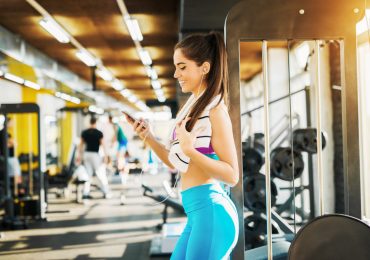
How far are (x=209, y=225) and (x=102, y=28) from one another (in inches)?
285

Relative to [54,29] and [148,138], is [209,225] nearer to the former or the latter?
[148,138]

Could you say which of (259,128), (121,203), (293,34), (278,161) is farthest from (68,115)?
(293,34)

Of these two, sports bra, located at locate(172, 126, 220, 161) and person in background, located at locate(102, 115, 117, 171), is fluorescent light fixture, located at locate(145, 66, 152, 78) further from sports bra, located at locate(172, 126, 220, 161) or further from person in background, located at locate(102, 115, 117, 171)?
sports bra, located at locate(172, 126, 220, 161)

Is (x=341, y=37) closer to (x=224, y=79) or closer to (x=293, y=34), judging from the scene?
(x=293, y=34)

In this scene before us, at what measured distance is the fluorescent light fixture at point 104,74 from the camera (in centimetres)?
1295

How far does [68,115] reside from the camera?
1761 centimetres

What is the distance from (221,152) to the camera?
→ 150 cm

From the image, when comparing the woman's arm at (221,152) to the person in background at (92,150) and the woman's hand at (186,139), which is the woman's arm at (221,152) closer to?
the woman's hand at (186,139)

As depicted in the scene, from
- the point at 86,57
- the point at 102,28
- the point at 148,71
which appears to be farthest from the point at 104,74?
the point at 102,28

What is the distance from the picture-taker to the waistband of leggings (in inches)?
59.5

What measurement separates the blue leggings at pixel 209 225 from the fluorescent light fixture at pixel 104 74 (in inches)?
452

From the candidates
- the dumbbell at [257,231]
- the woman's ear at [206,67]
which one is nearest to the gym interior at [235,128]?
the dumbbell at [257,231]

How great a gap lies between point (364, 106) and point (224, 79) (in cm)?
333

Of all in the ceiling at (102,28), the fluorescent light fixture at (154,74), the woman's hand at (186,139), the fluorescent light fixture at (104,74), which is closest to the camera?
the woman's hand at (186,139)
